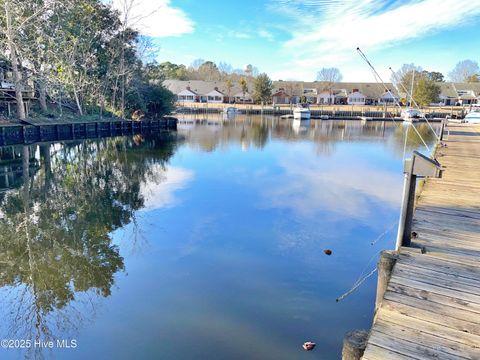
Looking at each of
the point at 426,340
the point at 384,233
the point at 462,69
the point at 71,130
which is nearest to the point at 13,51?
the point at 71,130

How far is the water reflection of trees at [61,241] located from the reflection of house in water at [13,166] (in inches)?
10.0

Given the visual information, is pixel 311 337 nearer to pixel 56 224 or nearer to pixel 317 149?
pixel 56 224

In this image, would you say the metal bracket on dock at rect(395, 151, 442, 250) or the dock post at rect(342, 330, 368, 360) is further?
the metal bracket on dock at rect(395, 151, 442, 250)

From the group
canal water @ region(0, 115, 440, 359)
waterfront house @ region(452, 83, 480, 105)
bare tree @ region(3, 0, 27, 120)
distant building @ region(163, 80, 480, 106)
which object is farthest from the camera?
distant building @ region(163, 80, 480, 106)

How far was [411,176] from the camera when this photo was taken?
4.50 meters

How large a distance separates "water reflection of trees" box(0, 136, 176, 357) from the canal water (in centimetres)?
3

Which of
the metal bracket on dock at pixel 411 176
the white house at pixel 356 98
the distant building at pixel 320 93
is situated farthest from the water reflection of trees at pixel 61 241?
the white house at pixel 356 98

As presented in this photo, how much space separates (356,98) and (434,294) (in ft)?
249

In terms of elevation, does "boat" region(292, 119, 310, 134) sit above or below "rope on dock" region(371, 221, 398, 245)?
above

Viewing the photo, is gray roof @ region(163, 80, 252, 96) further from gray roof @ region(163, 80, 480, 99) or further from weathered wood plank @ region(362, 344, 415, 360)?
weathered wood plank @ region(362, 344, 415, 360)

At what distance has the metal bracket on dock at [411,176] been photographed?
4.31 metres

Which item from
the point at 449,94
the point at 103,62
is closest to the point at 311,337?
the point at 103,62

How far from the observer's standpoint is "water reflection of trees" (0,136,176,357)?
5.21 metres

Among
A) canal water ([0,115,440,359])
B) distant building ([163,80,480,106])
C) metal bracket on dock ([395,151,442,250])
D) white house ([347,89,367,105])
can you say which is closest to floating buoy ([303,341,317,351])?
canal water ([0,115,440,359])
